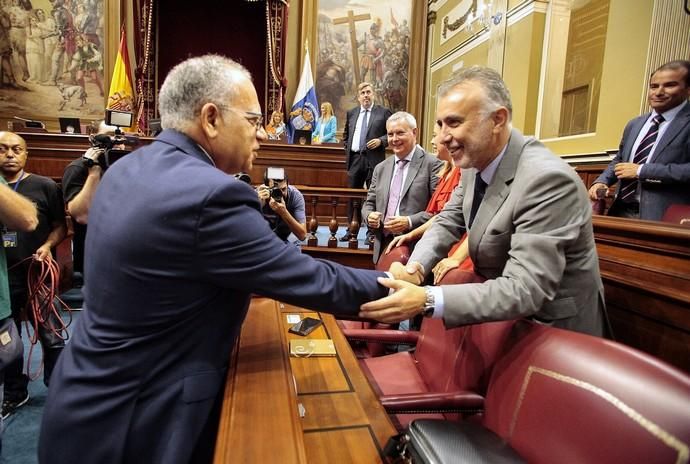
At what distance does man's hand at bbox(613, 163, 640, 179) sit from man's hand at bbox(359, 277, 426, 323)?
2.34m

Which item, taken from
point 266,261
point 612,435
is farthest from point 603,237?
point 266,261

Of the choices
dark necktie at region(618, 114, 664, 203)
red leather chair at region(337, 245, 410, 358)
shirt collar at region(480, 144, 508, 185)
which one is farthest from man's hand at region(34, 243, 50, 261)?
dark necktie at region(618, 114, 664, 203)

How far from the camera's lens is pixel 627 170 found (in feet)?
9.69

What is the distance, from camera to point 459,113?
1.58 meters

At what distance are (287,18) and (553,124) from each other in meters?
6.27

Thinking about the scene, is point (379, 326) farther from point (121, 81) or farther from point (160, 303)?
point (121, 81)

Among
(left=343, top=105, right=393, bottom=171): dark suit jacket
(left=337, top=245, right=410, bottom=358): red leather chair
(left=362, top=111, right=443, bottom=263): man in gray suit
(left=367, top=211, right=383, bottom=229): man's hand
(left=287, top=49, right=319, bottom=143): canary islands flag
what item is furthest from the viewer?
(left=287, top=49, right=319, bottom=143): canary islands flag

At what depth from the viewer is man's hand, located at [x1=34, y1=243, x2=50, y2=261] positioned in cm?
257

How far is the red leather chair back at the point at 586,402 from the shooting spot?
29.8 inches

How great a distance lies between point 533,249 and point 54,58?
36.1ft

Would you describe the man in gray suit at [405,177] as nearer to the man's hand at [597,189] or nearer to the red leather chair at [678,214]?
the man's hand at [597,189]

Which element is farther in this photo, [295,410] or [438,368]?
[438,368]

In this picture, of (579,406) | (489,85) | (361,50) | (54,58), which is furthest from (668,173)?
(54,58)

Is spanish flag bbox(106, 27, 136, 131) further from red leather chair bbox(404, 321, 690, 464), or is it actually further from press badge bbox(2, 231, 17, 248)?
red leather chair bbox(404, 321, 690, 464)
